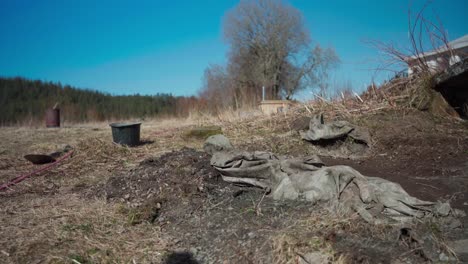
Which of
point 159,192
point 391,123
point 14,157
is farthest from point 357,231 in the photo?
point 14,157

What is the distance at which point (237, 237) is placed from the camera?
2.02 m

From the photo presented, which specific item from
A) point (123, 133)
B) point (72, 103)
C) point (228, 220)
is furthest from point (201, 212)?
point (72, 103)

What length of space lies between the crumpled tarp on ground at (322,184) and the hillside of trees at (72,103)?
15322 mm

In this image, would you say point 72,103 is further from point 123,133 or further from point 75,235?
point 75,235

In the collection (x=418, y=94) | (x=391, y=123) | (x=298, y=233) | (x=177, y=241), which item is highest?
(x=418, y=94)

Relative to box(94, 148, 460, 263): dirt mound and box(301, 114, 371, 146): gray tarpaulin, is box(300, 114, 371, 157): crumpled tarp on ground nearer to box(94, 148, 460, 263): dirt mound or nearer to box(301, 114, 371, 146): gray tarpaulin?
box(301, 114, 371, 146): gray tarpaulin

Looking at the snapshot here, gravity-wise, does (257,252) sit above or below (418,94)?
below

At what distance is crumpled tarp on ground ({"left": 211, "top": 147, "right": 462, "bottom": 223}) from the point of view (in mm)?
2111

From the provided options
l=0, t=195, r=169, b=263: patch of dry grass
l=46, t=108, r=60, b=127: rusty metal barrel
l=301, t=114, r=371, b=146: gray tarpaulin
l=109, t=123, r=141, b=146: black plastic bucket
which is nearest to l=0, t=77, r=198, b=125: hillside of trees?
l=46, t=108, r=60, b=127: rusty metal barrel

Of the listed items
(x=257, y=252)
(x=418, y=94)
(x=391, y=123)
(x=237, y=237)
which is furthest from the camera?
(x=418, y=94)

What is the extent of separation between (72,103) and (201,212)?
963 inches

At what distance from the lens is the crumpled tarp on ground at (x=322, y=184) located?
211cm

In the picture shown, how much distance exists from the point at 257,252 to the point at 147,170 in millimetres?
1817

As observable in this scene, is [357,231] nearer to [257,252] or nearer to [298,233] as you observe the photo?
[298,233]
